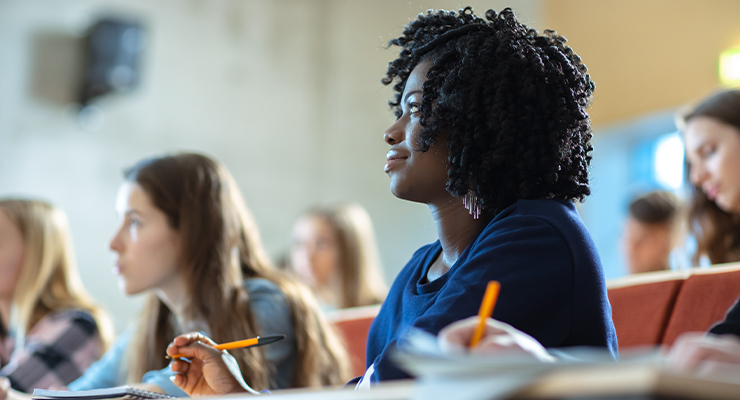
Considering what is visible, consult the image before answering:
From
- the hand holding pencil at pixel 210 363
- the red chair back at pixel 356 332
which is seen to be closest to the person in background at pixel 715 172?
the red chair back at pixel 356 332

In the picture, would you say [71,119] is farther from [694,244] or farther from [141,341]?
[694,244]

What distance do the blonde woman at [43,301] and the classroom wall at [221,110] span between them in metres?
1.69

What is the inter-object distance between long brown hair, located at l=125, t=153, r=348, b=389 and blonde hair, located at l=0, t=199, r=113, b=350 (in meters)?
0.62

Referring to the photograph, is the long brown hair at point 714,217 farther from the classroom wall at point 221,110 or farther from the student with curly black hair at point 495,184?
the classroom wall at point 221,110

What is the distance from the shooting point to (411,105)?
1.19 meters

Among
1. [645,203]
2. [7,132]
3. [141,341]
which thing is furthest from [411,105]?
[7,132]

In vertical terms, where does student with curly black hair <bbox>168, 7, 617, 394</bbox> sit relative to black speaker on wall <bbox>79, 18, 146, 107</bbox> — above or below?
below

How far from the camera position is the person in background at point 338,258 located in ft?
11.3

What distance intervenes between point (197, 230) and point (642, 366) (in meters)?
1.47

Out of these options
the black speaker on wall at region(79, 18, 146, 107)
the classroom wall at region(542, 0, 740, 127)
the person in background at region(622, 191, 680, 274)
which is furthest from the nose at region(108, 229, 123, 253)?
the classroom wall at region(542, 0, 740, 127)

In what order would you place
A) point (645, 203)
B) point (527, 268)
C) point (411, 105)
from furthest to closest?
point (645, 203)
point (411, 105)
point (527, 268)

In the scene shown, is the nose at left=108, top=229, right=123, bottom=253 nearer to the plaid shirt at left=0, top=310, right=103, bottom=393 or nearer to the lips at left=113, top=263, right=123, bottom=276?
the lips at left=113, top=263, right=123, bottom=276

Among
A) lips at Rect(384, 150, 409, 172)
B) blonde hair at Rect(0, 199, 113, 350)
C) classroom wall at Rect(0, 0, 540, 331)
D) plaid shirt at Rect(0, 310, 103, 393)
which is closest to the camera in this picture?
lips at Rect(384, 150, 409, 172)

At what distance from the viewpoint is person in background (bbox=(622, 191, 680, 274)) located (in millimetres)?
3092
